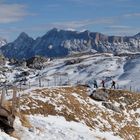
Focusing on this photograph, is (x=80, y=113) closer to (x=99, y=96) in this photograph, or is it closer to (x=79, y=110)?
(x=79, y=110)

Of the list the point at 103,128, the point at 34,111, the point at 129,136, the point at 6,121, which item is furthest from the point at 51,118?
the point at 6,121

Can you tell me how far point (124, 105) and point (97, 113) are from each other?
9191 millimetres

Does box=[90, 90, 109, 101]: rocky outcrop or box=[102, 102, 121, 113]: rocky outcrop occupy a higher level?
box=[90, 90, 109, 101]: rocky outcrop

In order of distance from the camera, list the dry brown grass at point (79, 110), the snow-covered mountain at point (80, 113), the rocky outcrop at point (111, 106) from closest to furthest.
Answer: the snow-covered mountain at point (80, 113)
the dry brown grass at point (79, 110)
the rocky outcrop at point (111, 106)

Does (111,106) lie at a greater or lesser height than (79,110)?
lesser

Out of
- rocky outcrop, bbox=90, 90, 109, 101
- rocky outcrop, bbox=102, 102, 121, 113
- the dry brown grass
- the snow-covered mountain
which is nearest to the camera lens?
the snow-covered mountain

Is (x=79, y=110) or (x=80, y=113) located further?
(x=79, y=110)

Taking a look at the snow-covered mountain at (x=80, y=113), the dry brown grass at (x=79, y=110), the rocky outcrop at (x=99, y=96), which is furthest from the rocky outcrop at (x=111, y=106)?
the rocky outcrop at (x=99, y=96)

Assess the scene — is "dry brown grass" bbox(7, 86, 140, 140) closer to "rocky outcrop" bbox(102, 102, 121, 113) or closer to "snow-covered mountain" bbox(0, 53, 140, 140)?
"snow-covered mountain" bbox(0, 53, 140, 140)

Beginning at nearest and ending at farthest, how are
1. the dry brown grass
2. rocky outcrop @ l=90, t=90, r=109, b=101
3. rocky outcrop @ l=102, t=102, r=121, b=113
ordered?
the dry brown grass < rocky outcrop @ l=102, t=102, r=121, b=113 < rocky outcrop @ l=90, t=90, r=109, b=101

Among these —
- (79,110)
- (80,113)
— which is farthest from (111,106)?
(80,113)

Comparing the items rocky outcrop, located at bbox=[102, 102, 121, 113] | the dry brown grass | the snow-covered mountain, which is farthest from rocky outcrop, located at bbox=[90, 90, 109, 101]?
rocky outcrop, located at bbox=[102, 102, 121, 113]

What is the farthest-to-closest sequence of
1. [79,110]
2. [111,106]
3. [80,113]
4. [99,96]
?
[99,96]
[111,106]
[79,110]
[80,113]

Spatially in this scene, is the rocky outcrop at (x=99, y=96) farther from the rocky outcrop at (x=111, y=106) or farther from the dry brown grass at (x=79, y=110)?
the rocky outcrop at (x=111, y=106)
